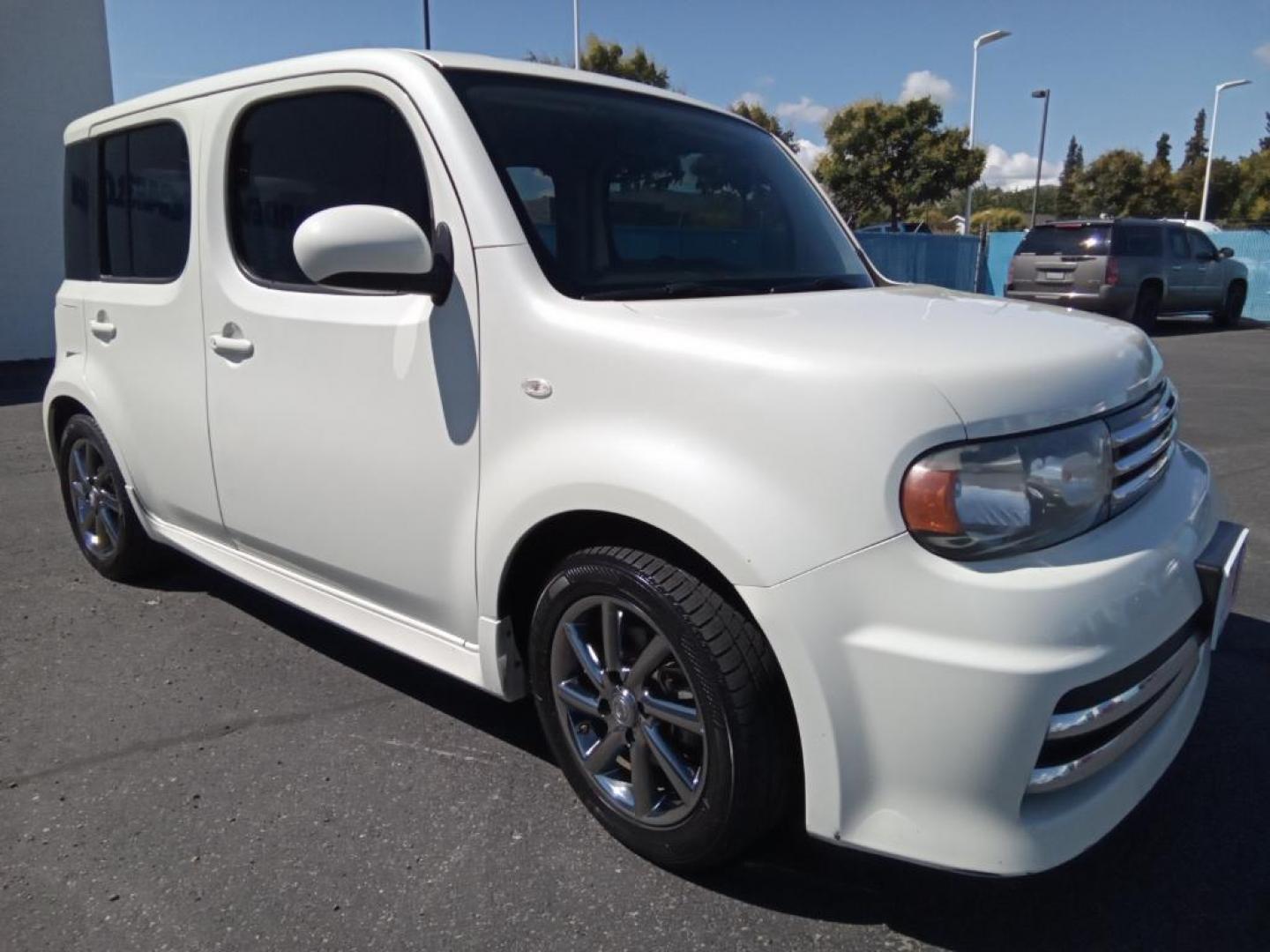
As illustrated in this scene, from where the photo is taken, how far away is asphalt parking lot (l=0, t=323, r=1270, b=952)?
2.03 meters

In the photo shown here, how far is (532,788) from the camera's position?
2.54 metres

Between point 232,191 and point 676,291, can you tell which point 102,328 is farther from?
point 676,291

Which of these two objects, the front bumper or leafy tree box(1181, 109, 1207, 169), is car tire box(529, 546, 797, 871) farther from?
leafy tree box(1181, 109, 1207, 169)

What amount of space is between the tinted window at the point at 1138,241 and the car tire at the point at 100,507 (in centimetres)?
1455

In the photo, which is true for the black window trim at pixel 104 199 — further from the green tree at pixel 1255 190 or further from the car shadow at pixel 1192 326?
the green tree at pixel 1255 190

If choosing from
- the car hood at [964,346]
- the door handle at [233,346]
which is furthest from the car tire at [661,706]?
the door handle at [233,346]

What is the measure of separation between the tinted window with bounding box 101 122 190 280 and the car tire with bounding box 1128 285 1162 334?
14.8 metres

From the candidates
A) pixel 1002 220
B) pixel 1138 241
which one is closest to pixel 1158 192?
pixel 1002 220

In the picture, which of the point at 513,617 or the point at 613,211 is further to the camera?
the point at 613,211

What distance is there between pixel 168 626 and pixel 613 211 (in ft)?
7.88

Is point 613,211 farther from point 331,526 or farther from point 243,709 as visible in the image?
point 243,709

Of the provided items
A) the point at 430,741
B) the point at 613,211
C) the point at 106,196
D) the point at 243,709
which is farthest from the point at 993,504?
the point at 106,196

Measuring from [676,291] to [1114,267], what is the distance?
A: 564 inches

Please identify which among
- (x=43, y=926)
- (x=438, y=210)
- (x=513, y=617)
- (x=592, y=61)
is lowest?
(x=43, y=926)
